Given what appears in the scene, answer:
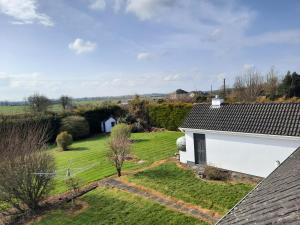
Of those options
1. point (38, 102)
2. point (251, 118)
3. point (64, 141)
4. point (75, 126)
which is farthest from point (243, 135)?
point (38, 102)

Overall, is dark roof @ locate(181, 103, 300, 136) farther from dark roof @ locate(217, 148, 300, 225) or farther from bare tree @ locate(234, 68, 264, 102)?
bare tree @ locate(234, 68, 264, 102)

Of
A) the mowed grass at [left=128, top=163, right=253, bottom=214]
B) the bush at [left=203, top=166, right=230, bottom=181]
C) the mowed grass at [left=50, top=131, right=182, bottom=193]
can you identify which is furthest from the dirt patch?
the bush at [left=203, top=166, right=230, bottom=181]

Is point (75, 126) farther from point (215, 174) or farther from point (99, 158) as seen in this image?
point (215, 174)

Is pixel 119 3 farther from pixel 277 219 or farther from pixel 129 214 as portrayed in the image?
pixel 277 219

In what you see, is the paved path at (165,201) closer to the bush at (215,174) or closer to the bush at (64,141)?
the bush at (215,174)

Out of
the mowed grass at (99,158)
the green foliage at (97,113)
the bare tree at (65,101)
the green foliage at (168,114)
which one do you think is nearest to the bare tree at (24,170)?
the mowed grass at (99,158)

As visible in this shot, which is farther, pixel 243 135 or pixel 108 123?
pixel 108 123

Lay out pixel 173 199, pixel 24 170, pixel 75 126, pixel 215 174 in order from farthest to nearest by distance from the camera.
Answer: pixel 75 126 → pixel 215 174 → pixel 24 170 → pixel 173 199
